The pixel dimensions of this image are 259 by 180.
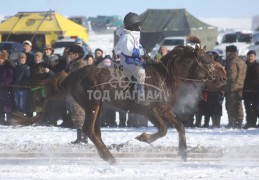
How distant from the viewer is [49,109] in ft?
52.0

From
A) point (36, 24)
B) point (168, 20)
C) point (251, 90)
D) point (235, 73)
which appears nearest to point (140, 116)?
point (235, 73)

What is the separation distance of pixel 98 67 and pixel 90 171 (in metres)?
2.18

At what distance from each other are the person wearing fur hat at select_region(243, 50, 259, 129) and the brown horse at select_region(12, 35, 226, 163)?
5029mm

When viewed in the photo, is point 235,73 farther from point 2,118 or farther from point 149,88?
point 2,118

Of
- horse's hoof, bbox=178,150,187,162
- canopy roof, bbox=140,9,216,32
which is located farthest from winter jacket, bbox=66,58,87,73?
canopy roof, bbox=140,9,216,32

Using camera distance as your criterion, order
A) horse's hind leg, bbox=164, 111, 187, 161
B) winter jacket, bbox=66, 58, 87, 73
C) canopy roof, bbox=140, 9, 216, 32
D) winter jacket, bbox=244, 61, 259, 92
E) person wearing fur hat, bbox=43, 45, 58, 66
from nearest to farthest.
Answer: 1. horse's hind leg, bbox=164, 111, 187, 161
2. winter jacket, bbox=66, 58, 87, 73
3. winter jacket, bbox=244, 61, 259, 92
4. person wearing fur hat, bbox=43, 45, 58, 66
5. canopy roof, bbox=140, 9, 216, 32

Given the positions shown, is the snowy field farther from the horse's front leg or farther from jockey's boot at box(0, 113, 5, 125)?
jockey's boot at box(0, 113, 5, 125)

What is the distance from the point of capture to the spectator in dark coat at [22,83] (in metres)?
16.3

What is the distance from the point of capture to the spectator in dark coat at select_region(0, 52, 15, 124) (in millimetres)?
16334

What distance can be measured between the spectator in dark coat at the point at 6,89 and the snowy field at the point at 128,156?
782 mm

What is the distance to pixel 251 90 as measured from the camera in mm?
15898

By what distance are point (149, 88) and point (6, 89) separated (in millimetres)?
6764

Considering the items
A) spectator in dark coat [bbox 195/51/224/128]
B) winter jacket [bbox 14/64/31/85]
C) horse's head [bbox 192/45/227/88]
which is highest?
horse's head [bbox 192/45/227/88]

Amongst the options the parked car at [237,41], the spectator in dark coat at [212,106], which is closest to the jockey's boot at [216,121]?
the spectator in dark coat at [212,106]
